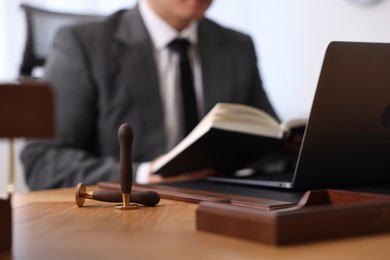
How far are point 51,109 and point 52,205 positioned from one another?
1.43 feet

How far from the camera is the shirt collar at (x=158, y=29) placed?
2141 millimetres

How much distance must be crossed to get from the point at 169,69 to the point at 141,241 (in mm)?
1480

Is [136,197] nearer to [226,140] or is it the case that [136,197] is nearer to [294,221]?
[294,221]

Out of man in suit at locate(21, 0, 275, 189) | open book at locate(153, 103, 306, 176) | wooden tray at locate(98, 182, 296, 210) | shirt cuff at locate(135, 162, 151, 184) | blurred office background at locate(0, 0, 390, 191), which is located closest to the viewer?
wooden tray at locate(98, 182, 296, 210)

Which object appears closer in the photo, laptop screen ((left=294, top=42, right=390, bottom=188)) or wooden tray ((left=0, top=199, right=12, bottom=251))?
wooden tray ((left=0, top=199, right=12, bottom=251))

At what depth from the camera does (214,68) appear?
7.27ft

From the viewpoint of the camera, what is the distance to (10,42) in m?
2.92

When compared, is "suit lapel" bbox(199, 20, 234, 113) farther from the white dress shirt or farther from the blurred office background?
the blurred office background

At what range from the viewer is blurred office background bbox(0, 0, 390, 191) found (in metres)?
2.93

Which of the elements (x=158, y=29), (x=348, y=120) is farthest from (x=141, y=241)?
(x=158, y=29)

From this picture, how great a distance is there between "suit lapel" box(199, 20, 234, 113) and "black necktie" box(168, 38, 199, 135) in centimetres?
5

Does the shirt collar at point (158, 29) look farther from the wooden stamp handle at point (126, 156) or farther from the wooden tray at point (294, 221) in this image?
the wooden tray at point (294, 221)

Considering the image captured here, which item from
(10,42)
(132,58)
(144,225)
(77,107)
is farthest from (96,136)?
(144,225)

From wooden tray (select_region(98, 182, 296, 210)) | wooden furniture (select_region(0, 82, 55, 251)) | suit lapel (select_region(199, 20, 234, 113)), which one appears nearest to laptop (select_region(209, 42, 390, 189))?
wooden tray (select_region(98, 182, 296, 210))
